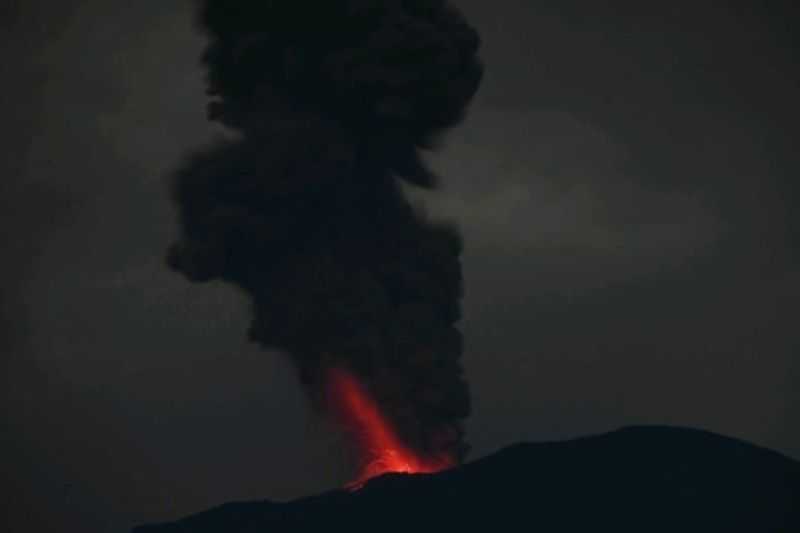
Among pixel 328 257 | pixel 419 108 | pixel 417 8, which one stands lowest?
pixel 328 257

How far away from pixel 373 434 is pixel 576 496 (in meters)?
23.2

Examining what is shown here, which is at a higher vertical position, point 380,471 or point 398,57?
point 398,57

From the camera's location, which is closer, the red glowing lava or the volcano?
Answer: the red glowing lava

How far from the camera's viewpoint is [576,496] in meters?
54.1

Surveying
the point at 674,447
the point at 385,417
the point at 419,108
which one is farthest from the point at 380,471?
the point at 674,447

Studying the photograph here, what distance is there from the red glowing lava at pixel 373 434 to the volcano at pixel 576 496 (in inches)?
142

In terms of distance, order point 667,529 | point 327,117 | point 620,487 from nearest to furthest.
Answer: point 327,117 < point 667,529 < point 620,487

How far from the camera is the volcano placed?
47219 mm

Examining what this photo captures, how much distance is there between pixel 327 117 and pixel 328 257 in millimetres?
5680

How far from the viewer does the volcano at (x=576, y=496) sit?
155 ft

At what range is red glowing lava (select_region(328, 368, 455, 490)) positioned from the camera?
33875mm

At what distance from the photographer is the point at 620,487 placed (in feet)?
179

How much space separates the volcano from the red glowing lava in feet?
11.8

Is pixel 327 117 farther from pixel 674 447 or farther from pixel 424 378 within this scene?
pixel 674 447
